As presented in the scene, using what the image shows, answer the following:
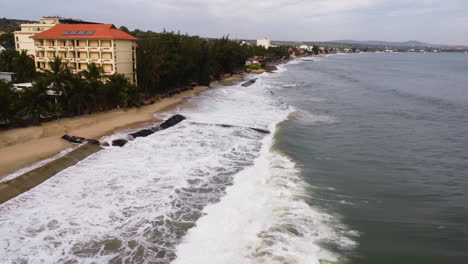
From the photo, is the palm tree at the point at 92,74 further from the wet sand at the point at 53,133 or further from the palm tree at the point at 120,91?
the wet sand at the point at 53,133

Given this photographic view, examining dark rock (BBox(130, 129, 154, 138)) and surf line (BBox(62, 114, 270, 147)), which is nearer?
surf line (BBox(62, 114, 270, 147))

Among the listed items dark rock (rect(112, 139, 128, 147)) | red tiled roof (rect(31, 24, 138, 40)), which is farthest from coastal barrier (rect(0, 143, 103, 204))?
red tiled roof (rect(31, 24, 138, 40))

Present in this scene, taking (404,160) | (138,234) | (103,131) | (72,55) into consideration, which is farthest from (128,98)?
(404,160)

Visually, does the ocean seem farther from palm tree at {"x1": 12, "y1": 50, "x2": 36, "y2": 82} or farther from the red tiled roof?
palm tree at {"x1": 12, "y1": 50, "x2": 36, "y2": 82}

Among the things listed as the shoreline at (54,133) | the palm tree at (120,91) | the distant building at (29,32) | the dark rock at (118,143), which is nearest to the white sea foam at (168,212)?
the dark rock at (118,143)

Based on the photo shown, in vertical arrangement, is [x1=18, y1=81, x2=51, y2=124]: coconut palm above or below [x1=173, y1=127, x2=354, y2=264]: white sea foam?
above

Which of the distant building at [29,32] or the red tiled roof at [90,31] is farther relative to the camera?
the distant building at [29,32]

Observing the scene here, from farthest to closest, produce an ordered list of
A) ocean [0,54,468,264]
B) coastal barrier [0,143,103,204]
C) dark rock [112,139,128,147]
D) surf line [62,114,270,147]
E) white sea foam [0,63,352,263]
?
dark rock [112,139,128,147] < surf line [62,114,270,147] < coastal barrier [0,143,103,204] < ocean [0,54,468,264] < white sea foam [0,63,352,263]
